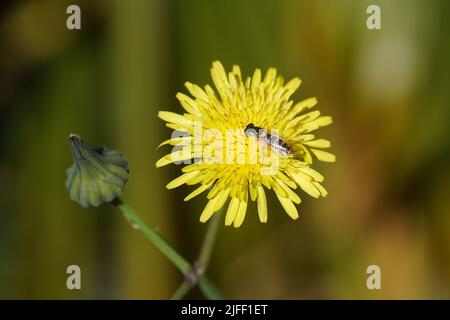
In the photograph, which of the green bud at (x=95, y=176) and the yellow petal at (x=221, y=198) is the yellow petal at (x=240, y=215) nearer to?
the yellow petal at (x=221, y=198)

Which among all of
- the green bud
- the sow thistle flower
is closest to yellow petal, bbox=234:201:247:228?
the sow thistle flower

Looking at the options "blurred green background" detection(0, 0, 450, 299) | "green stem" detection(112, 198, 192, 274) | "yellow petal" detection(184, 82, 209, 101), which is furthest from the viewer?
"blurred green background" detection(0, 0, 450, 299)

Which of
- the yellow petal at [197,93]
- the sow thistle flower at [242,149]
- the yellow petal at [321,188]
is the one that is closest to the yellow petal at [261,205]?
the sow thistle flower at [242,149]

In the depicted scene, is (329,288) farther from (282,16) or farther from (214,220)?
(282,16)

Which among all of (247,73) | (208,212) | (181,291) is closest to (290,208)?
(208,212)

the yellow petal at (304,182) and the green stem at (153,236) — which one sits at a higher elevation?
the yellow petal at (304,182)

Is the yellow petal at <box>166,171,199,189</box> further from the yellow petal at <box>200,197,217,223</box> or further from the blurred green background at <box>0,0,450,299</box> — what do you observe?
the blurred green background at <box>0,0,450,299</box>

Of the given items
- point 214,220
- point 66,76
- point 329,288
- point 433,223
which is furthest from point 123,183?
point 433,223
